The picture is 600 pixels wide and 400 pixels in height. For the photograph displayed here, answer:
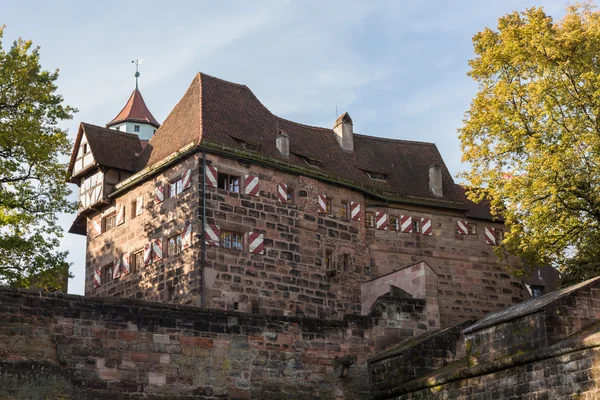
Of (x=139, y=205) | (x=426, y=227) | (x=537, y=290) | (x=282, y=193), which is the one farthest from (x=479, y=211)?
(x=139, y=205)

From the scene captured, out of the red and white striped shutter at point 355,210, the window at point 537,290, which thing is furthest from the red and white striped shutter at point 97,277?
the window at point 537,290

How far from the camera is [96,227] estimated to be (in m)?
31.6

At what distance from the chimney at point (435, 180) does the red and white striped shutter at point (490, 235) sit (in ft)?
6.04

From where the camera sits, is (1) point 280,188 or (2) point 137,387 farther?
(1) point 280,188

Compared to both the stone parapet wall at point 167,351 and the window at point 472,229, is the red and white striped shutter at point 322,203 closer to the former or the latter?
the window at point 472,229

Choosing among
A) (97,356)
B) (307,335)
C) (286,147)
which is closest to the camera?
(97,356)

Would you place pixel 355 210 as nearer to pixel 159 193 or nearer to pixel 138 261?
pixel 159 193

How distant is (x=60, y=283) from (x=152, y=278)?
252 cm

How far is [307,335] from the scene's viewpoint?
22391mm

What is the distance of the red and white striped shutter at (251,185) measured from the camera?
92.5ft

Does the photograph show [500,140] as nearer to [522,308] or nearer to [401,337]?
[401,337]

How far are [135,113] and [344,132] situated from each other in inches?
1213

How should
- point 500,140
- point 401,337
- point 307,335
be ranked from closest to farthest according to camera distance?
point 307,335
point 401,337
point 500,140

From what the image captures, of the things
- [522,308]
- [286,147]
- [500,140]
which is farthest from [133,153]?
[522,308]
